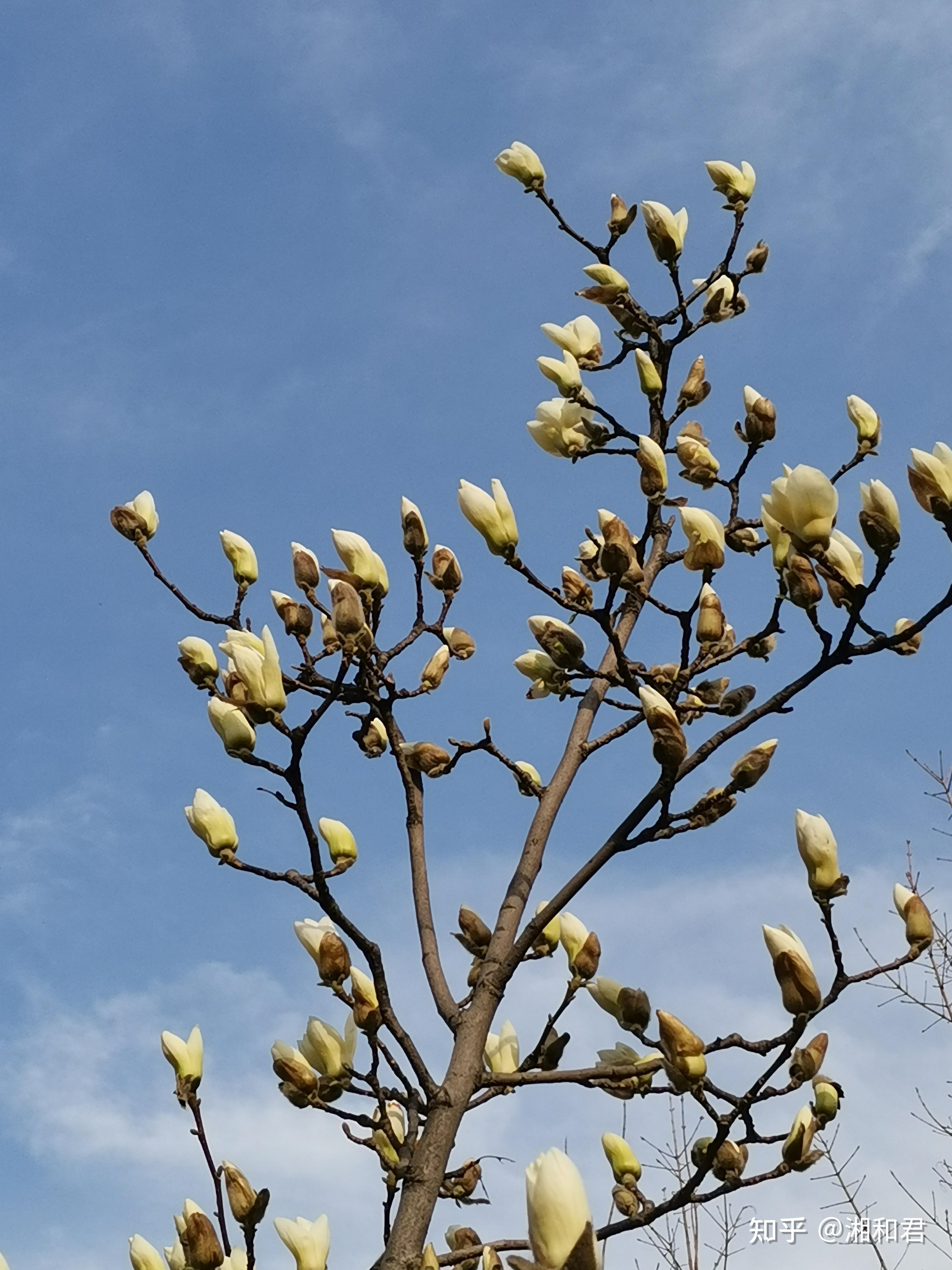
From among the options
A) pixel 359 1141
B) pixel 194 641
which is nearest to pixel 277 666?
pixel 194 641

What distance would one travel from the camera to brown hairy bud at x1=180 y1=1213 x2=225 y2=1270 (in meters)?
2.16

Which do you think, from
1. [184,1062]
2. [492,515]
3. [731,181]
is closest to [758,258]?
[731,181]

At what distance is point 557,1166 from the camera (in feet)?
4.50

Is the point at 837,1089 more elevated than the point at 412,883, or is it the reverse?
the point at 412,883

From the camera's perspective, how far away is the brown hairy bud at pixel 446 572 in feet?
9.05

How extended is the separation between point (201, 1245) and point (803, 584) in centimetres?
151

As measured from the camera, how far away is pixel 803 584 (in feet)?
7.34

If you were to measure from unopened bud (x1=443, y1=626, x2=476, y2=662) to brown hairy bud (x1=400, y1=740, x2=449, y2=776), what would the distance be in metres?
0.32

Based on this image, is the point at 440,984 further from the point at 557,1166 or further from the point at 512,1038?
the point at 557,1166

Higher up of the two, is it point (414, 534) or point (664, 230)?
point (664, 230)

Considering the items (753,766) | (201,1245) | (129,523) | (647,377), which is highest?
(647,377)

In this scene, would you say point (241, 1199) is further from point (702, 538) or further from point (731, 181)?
point (731, 181)

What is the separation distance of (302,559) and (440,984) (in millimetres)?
903

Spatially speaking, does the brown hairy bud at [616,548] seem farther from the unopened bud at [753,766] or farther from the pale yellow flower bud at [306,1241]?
the pale yellow flower bud at [306,1241]
